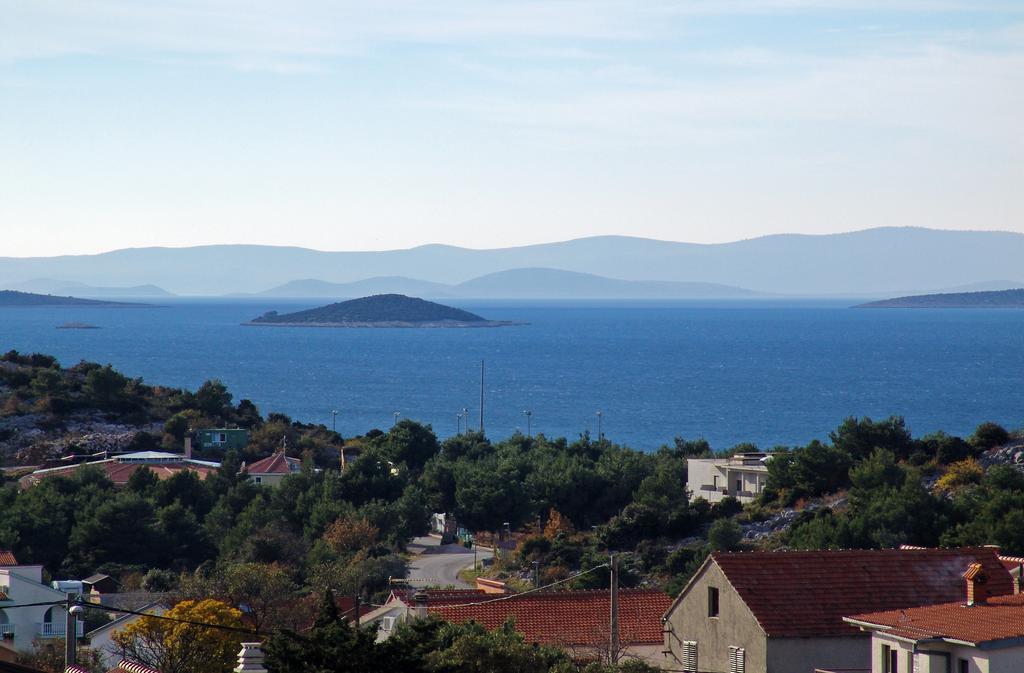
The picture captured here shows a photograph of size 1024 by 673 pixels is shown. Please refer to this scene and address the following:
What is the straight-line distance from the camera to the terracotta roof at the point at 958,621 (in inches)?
516

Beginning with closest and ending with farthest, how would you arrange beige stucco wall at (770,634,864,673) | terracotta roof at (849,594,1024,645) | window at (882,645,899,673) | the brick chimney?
terracotta roof at (849,594,1024,645) → window at (882,645,899,673) → the brick chimney → beige stucco wall at (770,634,864,673)

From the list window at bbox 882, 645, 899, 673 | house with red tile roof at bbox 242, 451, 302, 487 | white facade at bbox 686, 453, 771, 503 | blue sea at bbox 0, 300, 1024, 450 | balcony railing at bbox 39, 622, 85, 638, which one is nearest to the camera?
window at bbox 882, 645, 899, 673

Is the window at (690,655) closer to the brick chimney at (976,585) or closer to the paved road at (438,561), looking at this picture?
the brick chimney at (976,585)

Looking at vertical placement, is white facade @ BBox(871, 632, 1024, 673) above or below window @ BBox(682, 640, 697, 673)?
above

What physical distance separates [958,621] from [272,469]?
3965 cm

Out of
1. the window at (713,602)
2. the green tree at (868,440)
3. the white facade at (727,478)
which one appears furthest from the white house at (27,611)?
the green tree at (868,440)

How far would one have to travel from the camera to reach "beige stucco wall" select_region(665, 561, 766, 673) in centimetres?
1562

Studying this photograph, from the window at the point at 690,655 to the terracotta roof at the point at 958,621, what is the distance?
2326 mm

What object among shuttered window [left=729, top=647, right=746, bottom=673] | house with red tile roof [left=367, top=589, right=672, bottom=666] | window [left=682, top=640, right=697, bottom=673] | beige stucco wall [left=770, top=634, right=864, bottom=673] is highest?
beige stucco wall [left=770, top=634, right=864, bottom=673]

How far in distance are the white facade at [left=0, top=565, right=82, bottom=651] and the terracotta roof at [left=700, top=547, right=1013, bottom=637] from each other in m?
15.9

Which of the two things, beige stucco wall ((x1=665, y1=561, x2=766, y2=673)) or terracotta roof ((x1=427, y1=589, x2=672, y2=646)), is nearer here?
beige stucco wall ((x1=665, y1=561, x2=766, y2=673))

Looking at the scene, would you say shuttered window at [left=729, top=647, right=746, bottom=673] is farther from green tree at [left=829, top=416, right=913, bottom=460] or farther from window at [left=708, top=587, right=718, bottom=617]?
green tree at [left=829, top=416, right=913, bottom=460]

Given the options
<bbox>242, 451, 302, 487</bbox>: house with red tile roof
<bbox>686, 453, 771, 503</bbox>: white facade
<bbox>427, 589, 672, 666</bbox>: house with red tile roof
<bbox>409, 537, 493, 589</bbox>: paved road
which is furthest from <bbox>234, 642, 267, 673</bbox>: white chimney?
<bbox>242, 451, 302, 487</bbox>: house with red tile roof

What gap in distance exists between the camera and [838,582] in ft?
53.2
